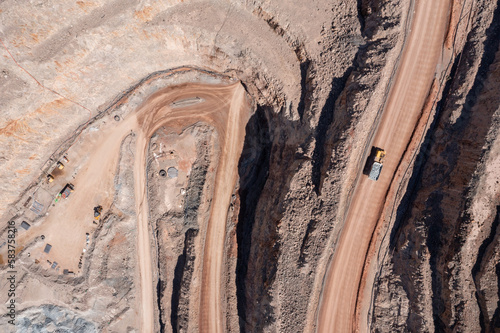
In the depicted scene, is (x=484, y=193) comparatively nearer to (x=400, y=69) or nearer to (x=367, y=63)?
(x=400, y=69)

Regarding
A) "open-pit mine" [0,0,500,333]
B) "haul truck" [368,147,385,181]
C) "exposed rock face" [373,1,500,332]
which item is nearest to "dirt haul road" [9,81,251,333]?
"open-pit mine" [0,0,500,333]

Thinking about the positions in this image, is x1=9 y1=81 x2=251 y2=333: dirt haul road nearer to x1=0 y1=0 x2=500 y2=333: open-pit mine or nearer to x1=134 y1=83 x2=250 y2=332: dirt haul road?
x1=134 y1=83 x2=250 y2=332: dirt haul road

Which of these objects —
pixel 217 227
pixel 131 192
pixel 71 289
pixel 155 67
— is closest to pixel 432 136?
pixel 217 227

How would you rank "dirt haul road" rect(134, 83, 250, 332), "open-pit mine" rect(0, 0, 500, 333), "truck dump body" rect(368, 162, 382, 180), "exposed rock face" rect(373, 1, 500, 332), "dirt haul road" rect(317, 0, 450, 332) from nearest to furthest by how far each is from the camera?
1. "exposed rock face" rect(373, 1, 500, 332)
2. "open-pit mine" rect(0, 0, 500, 333)
3. "truck dump body" rect(368, 162, 382, 180)
4. "dirt haul road" rect(317, 0, 450, 332)
5. "dirt haul road" rect(134, 83, 250, 332)

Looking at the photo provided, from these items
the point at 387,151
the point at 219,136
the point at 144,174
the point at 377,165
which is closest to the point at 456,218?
the point at 377,165

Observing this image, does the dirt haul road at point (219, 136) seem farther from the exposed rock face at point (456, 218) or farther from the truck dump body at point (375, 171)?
the exposed rock face at point (456, 218)

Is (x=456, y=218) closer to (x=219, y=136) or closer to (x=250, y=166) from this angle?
(x=250, y=166)
